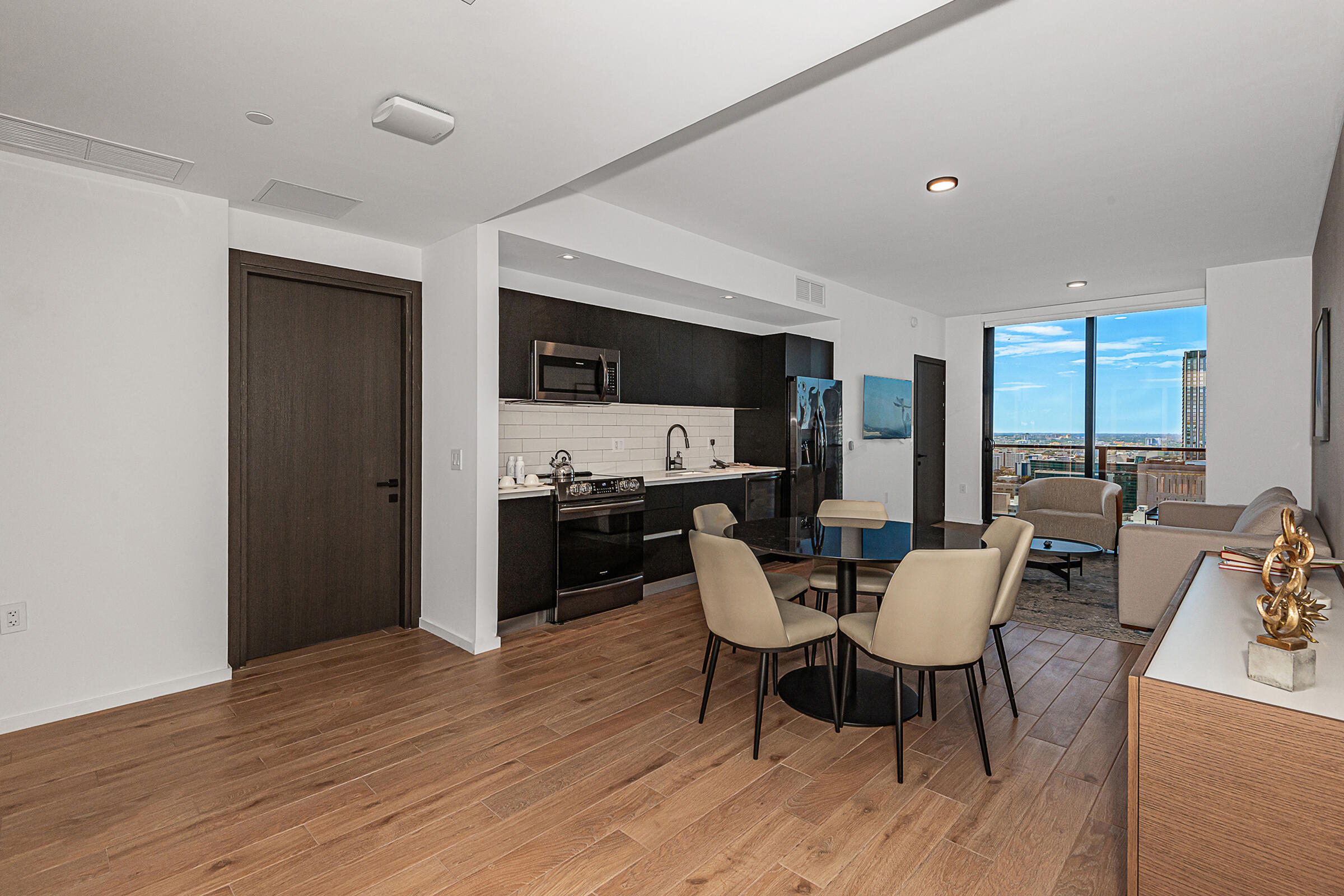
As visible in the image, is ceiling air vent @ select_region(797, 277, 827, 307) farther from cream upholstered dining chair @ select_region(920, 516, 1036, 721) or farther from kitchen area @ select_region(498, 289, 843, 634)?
cream upholstered dining chair @ select_region(920, 516, 1036, 721)

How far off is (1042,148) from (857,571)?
2.35 m

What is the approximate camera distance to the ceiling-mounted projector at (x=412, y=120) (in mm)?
2338

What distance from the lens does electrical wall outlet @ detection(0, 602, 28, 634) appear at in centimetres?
275

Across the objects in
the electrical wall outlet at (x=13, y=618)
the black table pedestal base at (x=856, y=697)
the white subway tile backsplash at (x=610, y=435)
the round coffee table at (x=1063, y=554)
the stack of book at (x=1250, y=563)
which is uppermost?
the white subway tile backsplash at (x=610, y=435)

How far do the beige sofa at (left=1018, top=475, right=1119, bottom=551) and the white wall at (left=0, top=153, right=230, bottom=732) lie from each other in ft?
20.7

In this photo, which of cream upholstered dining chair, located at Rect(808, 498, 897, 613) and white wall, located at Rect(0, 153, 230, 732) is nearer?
white wall, located at Rect(0, 153, 230, 732)

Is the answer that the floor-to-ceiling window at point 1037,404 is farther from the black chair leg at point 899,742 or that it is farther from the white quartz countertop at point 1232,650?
the black chair leg at point 899,742

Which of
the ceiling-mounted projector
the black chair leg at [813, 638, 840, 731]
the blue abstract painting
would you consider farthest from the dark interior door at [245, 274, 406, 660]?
the blue abstract painting

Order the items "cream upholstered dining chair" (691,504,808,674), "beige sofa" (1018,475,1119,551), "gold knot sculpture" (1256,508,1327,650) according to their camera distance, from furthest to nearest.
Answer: "beige sofa" (1018,475,1119,551)
"cream upholstered dining chair" (691,504,808,674)
"gold knot sculpture" (1256,508,1327,650)

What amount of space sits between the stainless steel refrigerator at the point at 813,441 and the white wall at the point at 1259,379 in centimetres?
326

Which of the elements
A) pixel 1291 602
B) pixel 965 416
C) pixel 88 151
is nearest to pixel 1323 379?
pixel 1291 602

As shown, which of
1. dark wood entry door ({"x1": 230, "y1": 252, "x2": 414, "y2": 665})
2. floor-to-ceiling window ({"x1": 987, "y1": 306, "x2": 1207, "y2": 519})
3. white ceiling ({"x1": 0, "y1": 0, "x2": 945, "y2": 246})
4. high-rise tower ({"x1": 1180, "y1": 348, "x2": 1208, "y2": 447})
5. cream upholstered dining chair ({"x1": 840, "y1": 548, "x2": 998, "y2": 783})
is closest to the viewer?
white ceiling ({"x1": 0, "y1": 0, "x2": 945, "y2": 246})

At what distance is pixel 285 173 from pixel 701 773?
10.5 feet

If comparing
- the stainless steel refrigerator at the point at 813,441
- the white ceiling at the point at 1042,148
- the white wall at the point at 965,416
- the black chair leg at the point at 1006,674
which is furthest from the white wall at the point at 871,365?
the black chair leg at the point at 1006,674
